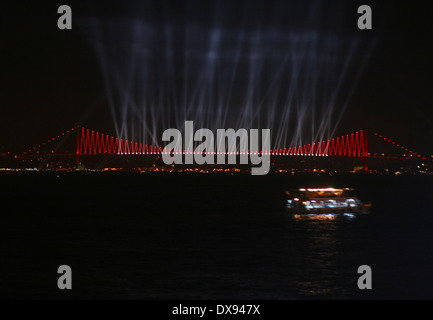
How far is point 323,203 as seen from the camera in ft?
151

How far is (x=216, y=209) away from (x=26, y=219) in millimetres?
15440

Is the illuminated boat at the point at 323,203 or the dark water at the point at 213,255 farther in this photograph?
the illuminated boat at the point at 323,203

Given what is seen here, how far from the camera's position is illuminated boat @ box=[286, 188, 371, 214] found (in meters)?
46.0

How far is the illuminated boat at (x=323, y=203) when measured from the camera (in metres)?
46.0

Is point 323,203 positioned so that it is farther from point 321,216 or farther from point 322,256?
point 322,256

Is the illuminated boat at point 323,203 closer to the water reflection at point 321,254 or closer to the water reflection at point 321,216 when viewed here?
the water reflection at point 321,216

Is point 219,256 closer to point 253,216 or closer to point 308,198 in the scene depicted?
point 253,216

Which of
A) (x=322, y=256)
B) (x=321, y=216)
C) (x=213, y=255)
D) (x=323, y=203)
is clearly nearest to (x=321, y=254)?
(x=322, y=256)

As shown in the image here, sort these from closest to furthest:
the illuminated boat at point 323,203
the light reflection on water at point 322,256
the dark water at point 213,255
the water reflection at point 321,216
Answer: the dark water at point 213,255 → the light reflection on water at point 322,256 → the water reflection at point 321,216 → the illuminated boat at point 323,203

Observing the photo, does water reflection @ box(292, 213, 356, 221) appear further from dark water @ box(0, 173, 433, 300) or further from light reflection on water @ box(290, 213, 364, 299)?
dark water @ box(0, 173, 433, 300)

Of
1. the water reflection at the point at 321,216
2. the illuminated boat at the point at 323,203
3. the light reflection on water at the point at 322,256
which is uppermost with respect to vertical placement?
the illuminated boat at the point at 323,203

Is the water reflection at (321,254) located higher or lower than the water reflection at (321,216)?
lower

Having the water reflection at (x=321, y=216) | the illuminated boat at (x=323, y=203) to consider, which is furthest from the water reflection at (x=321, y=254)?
the illuminated boat at (x=323, y=203)

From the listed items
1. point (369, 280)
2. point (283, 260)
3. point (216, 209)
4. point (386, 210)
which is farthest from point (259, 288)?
point (386, 210)
